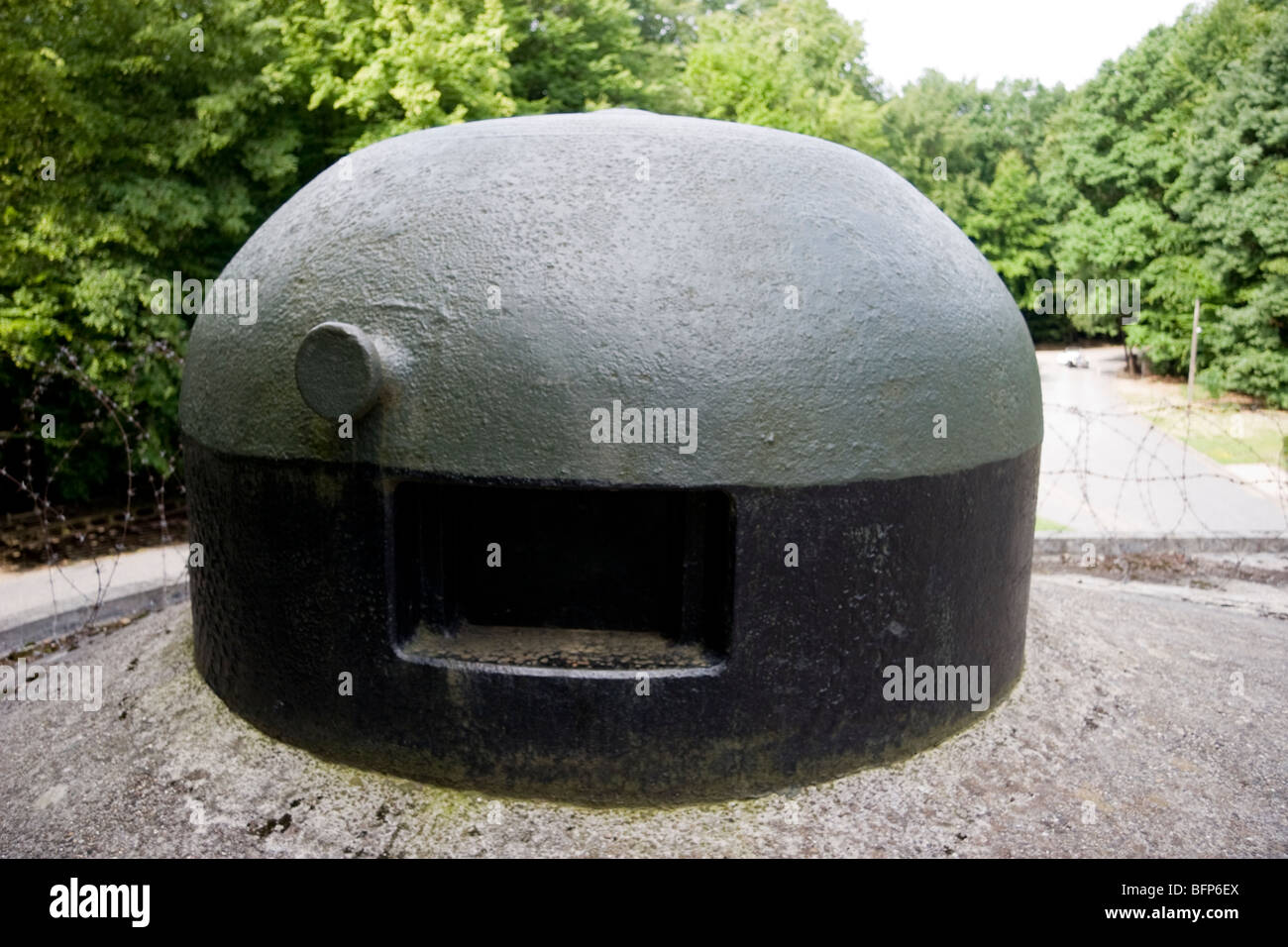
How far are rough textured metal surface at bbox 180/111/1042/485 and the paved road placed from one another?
491 cm

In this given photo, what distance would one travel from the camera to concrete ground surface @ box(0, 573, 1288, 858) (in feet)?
12.6

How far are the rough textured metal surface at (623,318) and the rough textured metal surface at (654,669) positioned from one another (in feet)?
0.60

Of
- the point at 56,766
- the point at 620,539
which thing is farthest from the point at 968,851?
the point at 56,766

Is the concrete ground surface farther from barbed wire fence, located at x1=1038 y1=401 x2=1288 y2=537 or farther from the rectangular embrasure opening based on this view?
barbed wire fence, located at x1=1038 y1=401 x2=1288 y2=537

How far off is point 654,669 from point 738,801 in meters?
0.69

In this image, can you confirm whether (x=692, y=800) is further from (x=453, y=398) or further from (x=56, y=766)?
(x=56, y=766)

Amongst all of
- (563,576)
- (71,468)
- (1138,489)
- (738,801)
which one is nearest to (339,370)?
(563,576)

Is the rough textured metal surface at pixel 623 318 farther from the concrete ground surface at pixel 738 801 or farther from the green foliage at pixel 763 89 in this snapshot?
the green foliage at pixel 763 89

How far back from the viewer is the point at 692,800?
13.5 ft

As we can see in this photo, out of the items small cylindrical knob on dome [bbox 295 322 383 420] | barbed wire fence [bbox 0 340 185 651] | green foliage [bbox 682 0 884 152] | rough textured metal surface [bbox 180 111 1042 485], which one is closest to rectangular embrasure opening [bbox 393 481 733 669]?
rough textured metal surface [bbox 180 111 1042 485]

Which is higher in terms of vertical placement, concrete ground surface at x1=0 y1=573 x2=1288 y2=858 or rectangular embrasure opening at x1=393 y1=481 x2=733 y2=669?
rectangular embrasure opening at x1=393 y1=481 x2=733 y2=669

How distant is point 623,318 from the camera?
151 inches

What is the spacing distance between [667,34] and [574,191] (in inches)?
938

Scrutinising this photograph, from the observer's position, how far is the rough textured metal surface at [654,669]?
4.00 metres
